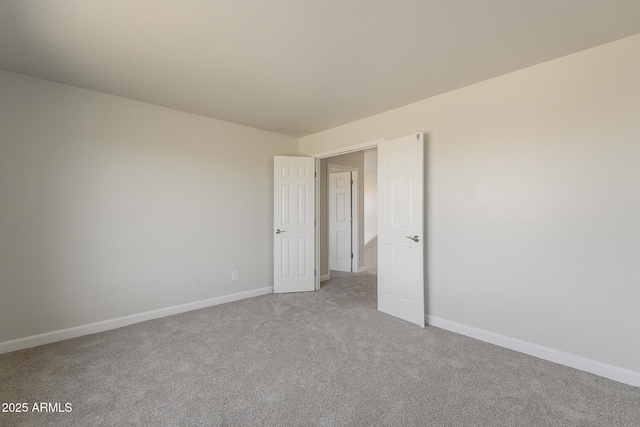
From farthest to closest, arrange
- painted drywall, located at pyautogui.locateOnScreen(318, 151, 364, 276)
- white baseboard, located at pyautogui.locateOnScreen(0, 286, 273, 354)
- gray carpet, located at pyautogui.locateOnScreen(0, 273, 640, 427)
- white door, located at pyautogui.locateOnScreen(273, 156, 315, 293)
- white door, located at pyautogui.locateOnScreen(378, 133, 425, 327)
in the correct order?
painted drywall, located at pyautogui.locateOnScreen(318, 151, 364, 276) < white door, located at pyautogui.locateOnScreen(273, 156, 315, 293) < white door, located at pyautogui.locateOnScreen(378, 133, 425, 327) < white baseboard, located at pyautogui.locateOnScreen(0, 286, 273, 354) < gray carpet, located at pyautogui.locateOnScreen(0, 273, 640, 427)

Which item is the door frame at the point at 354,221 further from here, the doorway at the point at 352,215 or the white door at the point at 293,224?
the white door at the point at 293,224

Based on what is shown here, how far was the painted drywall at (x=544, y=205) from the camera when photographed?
1923 millimetres

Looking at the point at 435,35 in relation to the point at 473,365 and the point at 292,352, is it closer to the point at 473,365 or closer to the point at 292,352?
the point at 473,365

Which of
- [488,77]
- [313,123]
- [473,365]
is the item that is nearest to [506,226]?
[473,365]

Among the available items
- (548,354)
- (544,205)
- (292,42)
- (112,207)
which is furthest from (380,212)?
(112,207)

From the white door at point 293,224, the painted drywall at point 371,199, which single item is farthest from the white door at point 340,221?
the white door at point 293,224

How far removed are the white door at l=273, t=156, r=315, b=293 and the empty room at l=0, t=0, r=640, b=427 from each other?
2.10 ft

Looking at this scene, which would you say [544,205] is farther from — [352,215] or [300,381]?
[352,215]

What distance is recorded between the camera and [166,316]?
3.16 m

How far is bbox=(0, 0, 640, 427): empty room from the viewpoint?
1.71 m

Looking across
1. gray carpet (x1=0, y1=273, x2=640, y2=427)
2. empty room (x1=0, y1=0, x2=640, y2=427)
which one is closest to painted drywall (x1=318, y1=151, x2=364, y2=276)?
empty room (x1=0, y1=0, x2=640, y2=427)

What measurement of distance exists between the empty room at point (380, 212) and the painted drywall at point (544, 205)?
0.01 metres

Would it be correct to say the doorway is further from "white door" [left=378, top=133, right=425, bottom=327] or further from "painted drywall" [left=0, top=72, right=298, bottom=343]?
"white door" [left=378, top=133, right=425, bottom=327]

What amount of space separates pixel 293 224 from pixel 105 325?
250 cm
